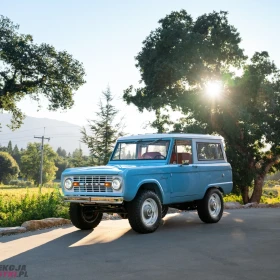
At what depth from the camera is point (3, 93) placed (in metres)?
28.6

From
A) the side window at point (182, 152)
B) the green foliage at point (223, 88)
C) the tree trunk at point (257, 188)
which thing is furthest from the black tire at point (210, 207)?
the tree trunk at point (257, 188)

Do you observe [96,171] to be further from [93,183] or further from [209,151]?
[209,151]

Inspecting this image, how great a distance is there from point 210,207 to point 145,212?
268cm

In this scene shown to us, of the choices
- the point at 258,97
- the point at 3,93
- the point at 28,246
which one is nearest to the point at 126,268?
the point at 28,246

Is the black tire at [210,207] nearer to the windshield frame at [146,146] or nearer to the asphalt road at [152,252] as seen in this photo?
the asphalt road at [152,252]

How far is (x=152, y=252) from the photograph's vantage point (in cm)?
738

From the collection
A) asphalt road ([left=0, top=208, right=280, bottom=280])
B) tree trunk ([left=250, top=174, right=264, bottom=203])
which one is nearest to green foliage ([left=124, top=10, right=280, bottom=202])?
tree trunk ([left=250, top=174, right=264, bottom=203])

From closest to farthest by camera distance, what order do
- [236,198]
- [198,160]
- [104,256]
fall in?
1. [104,256]
2. [198,160]
3. [236,198]

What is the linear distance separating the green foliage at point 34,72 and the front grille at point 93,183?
19.3 m

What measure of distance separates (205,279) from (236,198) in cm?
2653

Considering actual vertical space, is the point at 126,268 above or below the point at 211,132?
below

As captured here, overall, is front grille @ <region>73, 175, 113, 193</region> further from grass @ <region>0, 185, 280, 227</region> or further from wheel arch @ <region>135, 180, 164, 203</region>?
grass @ <region>0, 185, 280, 227</region>

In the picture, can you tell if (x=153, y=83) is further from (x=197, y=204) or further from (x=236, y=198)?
(x=197, y=204)

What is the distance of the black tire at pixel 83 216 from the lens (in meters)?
A: 10.1
